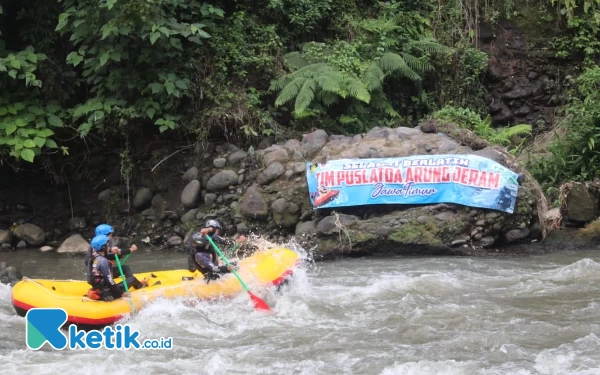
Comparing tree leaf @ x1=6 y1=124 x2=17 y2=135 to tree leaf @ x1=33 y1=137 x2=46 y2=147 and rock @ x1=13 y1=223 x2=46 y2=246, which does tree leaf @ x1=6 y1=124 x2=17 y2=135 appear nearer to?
tree leaf @ x1=33 y1=137 x2=46 y2=147

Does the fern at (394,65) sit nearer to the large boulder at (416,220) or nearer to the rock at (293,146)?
the large boulder at (416,220)

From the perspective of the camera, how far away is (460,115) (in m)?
12.5

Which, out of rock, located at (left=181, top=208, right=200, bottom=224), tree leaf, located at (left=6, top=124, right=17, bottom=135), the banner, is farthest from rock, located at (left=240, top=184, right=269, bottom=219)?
tree leaf, located at (left=6, top=124, right=17, bottom=135)

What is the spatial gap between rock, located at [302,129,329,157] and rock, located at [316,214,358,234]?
4.17 ft

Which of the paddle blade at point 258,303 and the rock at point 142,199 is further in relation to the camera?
the rock at point 142,199

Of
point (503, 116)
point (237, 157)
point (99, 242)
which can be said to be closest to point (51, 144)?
point (237, 157)

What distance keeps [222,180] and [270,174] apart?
81 cm

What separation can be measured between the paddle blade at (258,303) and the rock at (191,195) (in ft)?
12.2

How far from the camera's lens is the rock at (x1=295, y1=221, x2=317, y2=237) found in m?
10.4

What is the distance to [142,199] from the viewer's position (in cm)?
1188

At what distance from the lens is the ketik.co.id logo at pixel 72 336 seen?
6.82 meters

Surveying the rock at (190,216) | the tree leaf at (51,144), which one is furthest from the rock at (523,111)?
the tree leaf at (51,144)

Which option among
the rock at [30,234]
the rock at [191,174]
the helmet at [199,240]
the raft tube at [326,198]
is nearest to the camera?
the helmet at [199,240]

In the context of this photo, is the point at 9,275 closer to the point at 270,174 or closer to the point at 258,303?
the point at 258,303
